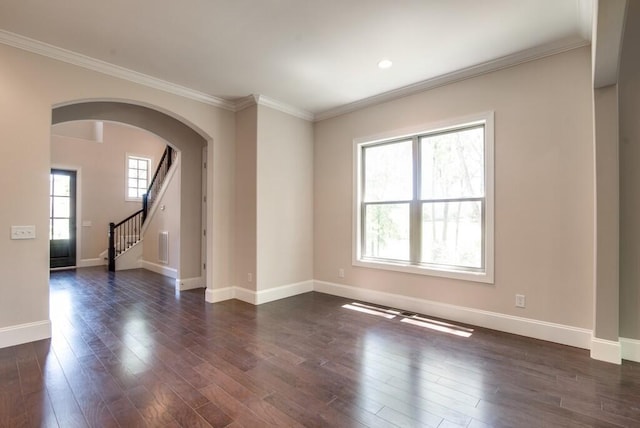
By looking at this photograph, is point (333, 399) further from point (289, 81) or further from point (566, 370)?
point (289, 81)

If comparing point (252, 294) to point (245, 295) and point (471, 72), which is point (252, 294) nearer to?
point (245, 295)

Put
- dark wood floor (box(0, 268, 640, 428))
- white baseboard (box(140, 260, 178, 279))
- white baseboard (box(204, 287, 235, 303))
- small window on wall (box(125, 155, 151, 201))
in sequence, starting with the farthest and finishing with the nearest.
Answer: small window on wall (box(125, 155, 151, 201)) → white baseboard (box(140, 260, 178, 279)) → white baseboard (box(204, 287, 235, 303)) → dark wood floor (box(0, 268, 640, 428))

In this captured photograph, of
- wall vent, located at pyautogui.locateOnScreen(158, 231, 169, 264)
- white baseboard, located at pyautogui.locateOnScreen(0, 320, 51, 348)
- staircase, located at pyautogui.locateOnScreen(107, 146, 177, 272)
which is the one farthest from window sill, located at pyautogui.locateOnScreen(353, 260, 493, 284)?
staircase, located at pyautogui.locateOnScreen(107, 146, 177, 272)

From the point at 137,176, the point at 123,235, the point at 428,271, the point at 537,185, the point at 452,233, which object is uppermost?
the point at 137,176

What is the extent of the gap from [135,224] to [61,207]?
1621 millimetres

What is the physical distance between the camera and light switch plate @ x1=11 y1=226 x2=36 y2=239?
3.02m

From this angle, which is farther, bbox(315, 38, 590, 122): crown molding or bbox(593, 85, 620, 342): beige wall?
bbox(315, 38, 590, 122): crown molding

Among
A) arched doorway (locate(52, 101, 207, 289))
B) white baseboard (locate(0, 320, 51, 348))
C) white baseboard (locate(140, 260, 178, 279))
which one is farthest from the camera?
white baseboard (locate(140, 260, 178, 279))

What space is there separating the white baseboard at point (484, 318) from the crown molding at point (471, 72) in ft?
8.87

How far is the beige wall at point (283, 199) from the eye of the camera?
4574mm

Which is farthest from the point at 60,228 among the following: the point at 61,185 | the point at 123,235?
the point at 123,235

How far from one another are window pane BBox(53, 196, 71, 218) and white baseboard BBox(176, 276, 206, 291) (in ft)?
14.9

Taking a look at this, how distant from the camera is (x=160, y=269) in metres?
6.82

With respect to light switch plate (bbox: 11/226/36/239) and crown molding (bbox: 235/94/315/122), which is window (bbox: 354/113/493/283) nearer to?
crown molding (bbox: 235/94/315/122)
